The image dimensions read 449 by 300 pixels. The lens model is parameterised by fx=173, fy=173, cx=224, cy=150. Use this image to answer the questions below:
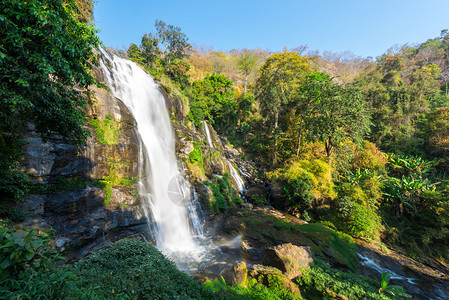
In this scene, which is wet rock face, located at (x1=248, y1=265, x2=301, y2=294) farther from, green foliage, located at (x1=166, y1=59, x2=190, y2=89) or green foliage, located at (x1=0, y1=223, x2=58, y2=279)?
green foliage, located at (x1=166, y1=59, x2=190, y2=89)

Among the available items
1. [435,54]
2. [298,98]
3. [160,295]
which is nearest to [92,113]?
[160,295]

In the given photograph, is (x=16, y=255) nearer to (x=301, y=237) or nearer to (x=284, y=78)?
(x=301, y=237)

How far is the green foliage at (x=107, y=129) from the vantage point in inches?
336

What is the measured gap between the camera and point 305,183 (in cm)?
1275

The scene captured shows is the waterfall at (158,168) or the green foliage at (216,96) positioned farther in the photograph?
the green foliage at (216,96)

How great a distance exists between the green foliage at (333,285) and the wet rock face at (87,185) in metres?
7.14

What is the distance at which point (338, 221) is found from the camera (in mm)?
11266

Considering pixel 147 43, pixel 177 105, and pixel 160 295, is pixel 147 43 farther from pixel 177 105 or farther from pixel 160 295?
pixel 160 295

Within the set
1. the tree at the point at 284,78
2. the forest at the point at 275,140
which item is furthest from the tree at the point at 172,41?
the tree at the point at 284,78

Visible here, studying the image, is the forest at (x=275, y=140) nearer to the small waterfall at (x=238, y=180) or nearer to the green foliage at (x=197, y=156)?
the small waterfall at (x=238, y=180)

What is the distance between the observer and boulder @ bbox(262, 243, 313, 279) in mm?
5457

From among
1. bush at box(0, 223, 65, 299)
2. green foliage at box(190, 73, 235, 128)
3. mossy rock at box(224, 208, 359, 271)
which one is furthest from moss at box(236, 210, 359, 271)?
green foliage at box(190, 73, 235, 128)

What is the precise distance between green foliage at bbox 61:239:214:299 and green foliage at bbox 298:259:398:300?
321 cm

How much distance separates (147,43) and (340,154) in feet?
83.1
